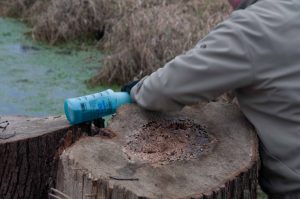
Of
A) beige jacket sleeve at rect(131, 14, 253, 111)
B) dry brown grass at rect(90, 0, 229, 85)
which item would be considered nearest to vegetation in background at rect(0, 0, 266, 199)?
dry brown grass at rect(90, 0, 229, 85)

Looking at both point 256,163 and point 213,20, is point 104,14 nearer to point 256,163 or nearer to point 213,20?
point 213,20

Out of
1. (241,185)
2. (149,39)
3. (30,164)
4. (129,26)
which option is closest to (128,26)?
(129,26)

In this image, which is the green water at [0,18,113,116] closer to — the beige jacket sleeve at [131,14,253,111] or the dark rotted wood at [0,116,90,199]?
the dark rotted wood at [0,116,90,199]

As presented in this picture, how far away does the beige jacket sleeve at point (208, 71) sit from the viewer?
5.91 ft

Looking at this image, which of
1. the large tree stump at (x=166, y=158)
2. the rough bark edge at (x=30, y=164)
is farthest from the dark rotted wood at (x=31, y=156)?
the large tree stump at (x=166, y=158)

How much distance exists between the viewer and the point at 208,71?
184cm

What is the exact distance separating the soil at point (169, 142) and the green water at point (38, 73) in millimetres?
2354

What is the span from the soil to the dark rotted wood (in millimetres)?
312

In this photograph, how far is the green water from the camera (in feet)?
15.0

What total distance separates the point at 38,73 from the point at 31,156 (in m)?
3.06

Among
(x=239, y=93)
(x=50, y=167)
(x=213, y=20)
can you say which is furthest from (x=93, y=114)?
(x=213, y=20)

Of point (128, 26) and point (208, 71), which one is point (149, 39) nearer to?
point (128, 26)

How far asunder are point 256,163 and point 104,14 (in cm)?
444

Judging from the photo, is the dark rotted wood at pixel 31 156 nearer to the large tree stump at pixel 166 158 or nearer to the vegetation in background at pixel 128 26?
the large tree stump at pixel 166 158
